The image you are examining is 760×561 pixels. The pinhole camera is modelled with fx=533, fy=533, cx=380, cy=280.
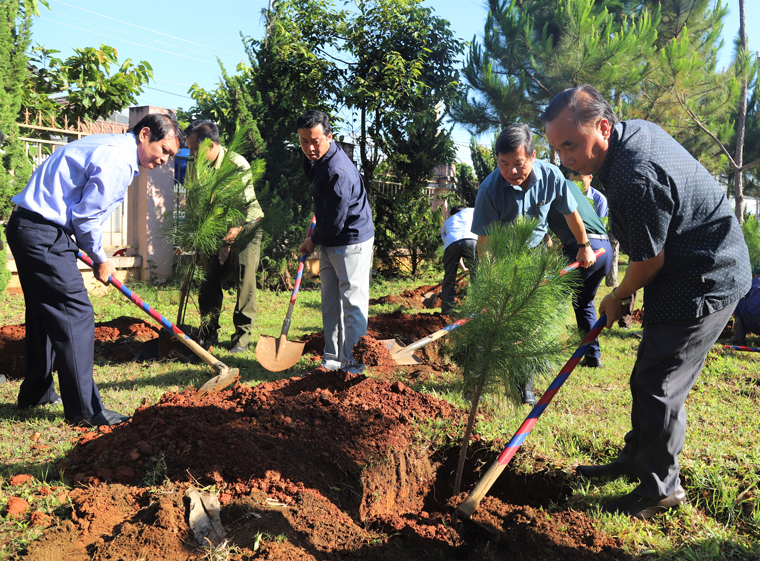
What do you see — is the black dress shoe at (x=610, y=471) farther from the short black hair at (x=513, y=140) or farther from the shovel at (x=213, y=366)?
the shovel at (x=213, y=366)

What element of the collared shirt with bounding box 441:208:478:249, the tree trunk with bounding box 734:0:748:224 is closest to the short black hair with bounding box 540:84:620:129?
the collared shirt with bounding box 441:208:478:249

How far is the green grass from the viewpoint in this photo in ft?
7.06

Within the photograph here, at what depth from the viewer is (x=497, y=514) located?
2.36m

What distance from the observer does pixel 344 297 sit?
4.08m

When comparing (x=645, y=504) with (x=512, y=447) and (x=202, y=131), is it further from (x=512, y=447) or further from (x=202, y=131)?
(x=202, y=131)

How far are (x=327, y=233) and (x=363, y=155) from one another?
582cm

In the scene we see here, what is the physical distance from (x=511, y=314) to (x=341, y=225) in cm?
191

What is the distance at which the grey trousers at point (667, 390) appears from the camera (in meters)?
2.16

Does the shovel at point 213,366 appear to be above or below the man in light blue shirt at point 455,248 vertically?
below

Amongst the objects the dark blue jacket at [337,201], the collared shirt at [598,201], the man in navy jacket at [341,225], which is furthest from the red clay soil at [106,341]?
the collared shirt at [598,201]

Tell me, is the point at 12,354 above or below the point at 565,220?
below

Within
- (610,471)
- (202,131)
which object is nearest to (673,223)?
(610,471)

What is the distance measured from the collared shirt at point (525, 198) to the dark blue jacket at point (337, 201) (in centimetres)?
86

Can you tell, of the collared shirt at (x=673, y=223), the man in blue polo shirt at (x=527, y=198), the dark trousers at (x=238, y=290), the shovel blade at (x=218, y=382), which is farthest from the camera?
the dark trousers at (x=238, y=290)
